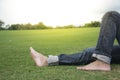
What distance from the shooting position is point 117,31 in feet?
10.4

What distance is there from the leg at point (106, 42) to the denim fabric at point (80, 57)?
0.17 meters

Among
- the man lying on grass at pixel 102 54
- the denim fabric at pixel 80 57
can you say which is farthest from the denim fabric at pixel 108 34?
the denim fabric at pixel 80 57

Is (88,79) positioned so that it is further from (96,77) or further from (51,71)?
(51,71)

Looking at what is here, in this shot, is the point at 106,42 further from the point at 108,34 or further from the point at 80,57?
the point at 80,57

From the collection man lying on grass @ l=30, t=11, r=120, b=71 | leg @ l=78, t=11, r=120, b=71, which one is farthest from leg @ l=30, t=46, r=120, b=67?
leg @ l=78, t=11, r=120, b=71

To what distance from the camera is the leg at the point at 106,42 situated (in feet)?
10.0

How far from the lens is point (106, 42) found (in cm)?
305

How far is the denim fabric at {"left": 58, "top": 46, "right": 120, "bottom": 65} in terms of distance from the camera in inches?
129

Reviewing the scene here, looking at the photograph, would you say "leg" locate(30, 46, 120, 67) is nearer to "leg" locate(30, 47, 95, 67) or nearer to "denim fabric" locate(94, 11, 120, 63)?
"leg" locate(30, 47, 95, 67)

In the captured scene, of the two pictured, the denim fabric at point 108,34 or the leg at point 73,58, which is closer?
the denim fabric at point 108,34

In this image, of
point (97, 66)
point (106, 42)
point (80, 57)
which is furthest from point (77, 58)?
point (106, 42)

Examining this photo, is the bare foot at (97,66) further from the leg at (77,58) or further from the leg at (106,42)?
the leg at (77,58)

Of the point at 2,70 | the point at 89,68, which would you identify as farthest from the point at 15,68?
the point at 89,68

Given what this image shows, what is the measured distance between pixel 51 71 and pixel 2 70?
573 mm
